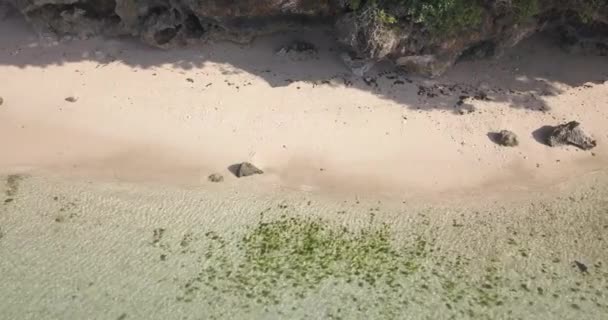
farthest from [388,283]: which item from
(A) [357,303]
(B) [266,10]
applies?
(B) [266,10]

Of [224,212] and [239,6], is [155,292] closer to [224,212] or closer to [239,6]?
[224,212]

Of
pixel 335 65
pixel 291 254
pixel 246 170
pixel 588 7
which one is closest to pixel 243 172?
pixel 246 170

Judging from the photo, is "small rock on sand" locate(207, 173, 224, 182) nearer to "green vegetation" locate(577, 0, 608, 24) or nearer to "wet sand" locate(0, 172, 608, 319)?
"wet sand" locate(0, 172, 608, 319)

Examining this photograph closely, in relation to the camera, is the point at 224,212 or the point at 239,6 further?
the point at 239,6

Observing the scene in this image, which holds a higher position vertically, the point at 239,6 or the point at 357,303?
the point at 239,6

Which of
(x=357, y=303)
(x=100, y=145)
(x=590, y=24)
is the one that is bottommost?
(x=357, y=303)

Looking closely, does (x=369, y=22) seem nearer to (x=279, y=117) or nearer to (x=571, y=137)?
(x=279, y=117)
